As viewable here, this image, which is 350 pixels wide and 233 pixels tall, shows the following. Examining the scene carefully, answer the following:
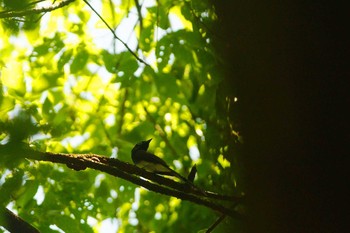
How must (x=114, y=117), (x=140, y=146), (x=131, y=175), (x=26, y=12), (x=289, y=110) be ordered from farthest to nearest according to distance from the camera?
(x=114, y=117)
(x=140, y=146)
(x=26, y=12)
(x=131, y=175)
(x=289, y=110)

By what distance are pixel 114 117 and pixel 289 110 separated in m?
5.40

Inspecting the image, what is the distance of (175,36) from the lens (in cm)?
395

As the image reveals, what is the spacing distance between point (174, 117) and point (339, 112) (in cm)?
565

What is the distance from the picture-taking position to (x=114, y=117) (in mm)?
6195

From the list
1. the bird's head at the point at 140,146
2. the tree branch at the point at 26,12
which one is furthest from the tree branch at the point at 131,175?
the bird's head at the point at 140,146

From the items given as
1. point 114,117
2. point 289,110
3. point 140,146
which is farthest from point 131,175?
point 114,117

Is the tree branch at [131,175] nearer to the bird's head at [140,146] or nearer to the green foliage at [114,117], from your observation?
the green foliage at [114,117]

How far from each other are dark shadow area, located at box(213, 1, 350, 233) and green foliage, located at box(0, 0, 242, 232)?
Answer: 81 cm

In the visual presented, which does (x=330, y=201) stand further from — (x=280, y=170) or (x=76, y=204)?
(x=76, y=204)

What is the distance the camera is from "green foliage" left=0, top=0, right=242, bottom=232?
2.86 meters

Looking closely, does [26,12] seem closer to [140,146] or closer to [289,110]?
[140,146]

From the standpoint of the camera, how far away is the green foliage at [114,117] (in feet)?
9.39

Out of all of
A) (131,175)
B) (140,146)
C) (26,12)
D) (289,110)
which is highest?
(140,146)

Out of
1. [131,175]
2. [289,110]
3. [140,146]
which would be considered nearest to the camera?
[289,110]
